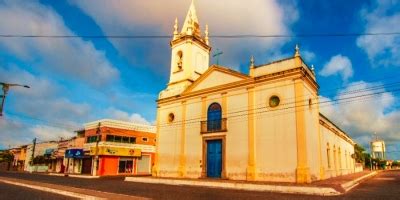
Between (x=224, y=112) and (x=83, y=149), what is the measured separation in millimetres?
26192

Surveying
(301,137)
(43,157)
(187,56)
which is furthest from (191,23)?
(43,157)

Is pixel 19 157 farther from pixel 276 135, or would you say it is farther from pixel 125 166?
pixel 276 135

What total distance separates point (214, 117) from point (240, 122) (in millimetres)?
2649

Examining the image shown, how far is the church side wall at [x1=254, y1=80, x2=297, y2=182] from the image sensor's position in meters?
19.0

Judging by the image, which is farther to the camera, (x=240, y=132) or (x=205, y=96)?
(x=205, y=96)

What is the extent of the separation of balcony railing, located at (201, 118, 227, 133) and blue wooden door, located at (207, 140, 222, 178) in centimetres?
91

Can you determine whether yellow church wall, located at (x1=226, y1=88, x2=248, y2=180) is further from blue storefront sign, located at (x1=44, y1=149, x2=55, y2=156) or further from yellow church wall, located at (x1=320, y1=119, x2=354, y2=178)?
blue storefront sign, located at (x1=44, y1=149, x2=55, y2=156)

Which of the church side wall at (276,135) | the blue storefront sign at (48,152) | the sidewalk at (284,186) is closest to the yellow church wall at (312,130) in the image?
the church side wall at (276,135)

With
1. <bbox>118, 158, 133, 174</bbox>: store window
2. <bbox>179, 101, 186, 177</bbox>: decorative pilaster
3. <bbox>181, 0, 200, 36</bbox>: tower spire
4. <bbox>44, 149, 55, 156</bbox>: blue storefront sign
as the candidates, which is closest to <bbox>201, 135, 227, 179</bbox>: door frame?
<bbox>179, 101, 186, 177</bbox>: decorative pilaster

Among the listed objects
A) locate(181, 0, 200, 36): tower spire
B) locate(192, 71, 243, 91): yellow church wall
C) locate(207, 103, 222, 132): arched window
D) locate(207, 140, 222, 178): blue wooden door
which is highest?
locate(181, 0, 200, 36): tower spire

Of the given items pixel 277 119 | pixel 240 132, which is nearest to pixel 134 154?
pixel 240 132

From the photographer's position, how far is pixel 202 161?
2366 cm

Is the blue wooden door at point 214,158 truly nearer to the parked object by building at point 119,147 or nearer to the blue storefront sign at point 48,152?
the parked object by building at point 119,147

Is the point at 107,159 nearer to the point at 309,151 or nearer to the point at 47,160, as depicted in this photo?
the point at 47,160
